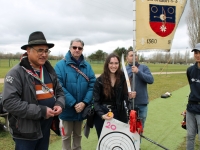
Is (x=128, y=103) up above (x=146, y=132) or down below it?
above

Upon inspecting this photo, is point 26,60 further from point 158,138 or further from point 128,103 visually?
point 158,138

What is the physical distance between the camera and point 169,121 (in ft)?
19.1

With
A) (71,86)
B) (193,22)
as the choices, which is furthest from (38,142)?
(193,22)

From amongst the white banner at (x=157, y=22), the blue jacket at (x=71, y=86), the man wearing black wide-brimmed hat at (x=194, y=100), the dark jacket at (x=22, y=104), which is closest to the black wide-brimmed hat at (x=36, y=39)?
the dark jacket at (x=22, y=104)

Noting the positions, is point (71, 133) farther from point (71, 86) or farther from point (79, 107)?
point (71, 86)

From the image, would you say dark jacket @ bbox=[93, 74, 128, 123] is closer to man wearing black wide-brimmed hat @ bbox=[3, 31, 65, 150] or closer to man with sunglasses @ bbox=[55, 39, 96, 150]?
man with sunglasses @ bbox=[55, 39, 96, 150]

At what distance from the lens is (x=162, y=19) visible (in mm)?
2834

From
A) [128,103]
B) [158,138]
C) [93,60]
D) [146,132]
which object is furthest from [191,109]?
[93,60]

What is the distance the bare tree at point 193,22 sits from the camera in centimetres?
2717

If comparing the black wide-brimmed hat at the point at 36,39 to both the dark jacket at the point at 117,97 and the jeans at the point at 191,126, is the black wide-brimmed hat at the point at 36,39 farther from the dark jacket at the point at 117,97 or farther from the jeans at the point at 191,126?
the jeans at the point at 191,126

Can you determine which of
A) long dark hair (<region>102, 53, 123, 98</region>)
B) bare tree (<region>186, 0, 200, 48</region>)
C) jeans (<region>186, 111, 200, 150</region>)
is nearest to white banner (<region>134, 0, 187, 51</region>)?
long dark hair (<region>102, 53, 123, 98</region>)

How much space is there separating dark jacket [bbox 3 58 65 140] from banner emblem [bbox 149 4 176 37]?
5.76 ft

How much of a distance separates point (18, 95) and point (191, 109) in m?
2.42

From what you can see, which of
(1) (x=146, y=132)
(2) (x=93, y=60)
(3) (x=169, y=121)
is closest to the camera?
(1) (x=146, y=132)
